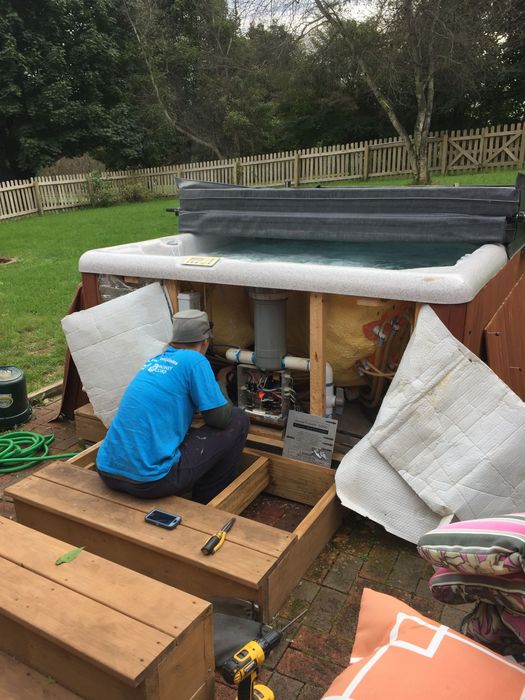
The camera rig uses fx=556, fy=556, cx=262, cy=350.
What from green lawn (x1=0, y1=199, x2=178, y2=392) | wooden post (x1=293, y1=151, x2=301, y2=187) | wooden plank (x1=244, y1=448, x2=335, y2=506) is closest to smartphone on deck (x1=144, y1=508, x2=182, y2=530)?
wooden plank (x1=244, y1=448, x2=335, y2=506)

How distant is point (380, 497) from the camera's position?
276 cm

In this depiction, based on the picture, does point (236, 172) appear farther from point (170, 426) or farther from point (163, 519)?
point (163, 519)

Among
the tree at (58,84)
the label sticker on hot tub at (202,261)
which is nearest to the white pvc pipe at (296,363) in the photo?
the label sticker on hot tub at (202,261)

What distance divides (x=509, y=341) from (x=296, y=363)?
136 cm

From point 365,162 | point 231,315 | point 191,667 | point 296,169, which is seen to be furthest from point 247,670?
point 296,169

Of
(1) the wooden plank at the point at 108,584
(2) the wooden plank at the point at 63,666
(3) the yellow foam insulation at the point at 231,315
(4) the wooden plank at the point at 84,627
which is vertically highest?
(3) the yellow foam insulation at the point at 231,315

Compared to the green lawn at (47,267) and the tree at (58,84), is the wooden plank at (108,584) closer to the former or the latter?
the green lawn at (47,267)

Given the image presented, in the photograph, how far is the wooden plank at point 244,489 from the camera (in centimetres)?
283

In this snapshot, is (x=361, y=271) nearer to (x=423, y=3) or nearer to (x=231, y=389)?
(x=231, y=389)

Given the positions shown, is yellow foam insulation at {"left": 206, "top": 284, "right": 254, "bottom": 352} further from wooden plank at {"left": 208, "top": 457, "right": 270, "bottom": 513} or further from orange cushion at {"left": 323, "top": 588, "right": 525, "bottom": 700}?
orange cushion at {"left": 323, "top": 588, "right": 525, "bottom": 700}

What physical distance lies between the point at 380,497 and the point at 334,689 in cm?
162

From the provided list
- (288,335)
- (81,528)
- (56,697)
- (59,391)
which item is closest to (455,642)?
Answer: (56,697)

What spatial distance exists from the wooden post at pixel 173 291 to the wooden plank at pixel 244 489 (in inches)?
44.2

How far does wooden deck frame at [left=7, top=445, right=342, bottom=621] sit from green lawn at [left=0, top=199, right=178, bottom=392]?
2.31m
